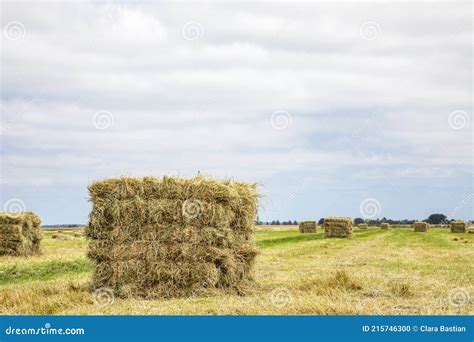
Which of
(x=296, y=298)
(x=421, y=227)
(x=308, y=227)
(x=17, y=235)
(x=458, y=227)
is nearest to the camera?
(x=296, y=298)

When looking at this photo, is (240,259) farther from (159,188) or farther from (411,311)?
(411,311)

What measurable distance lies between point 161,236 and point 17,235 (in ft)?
48.6

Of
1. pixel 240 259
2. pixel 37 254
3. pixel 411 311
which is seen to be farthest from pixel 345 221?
pixel 411 311

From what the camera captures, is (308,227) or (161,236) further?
(308,227)

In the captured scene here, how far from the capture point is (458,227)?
191 feet

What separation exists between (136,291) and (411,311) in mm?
5808

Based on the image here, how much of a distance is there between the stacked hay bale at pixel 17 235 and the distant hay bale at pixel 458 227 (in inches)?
1708

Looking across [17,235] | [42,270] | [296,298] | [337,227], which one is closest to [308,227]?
[337,227]

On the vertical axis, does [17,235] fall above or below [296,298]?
above

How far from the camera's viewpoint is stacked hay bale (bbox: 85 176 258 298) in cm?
1307

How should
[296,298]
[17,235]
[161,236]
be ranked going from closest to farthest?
1. [296,298]
2. [161,236]
3. [17,235]

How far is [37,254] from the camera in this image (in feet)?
87.8

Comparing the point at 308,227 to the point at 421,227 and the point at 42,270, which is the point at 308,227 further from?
the point at 42,270

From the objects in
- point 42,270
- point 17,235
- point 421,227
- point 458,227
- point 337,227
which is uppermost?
point 17,235
